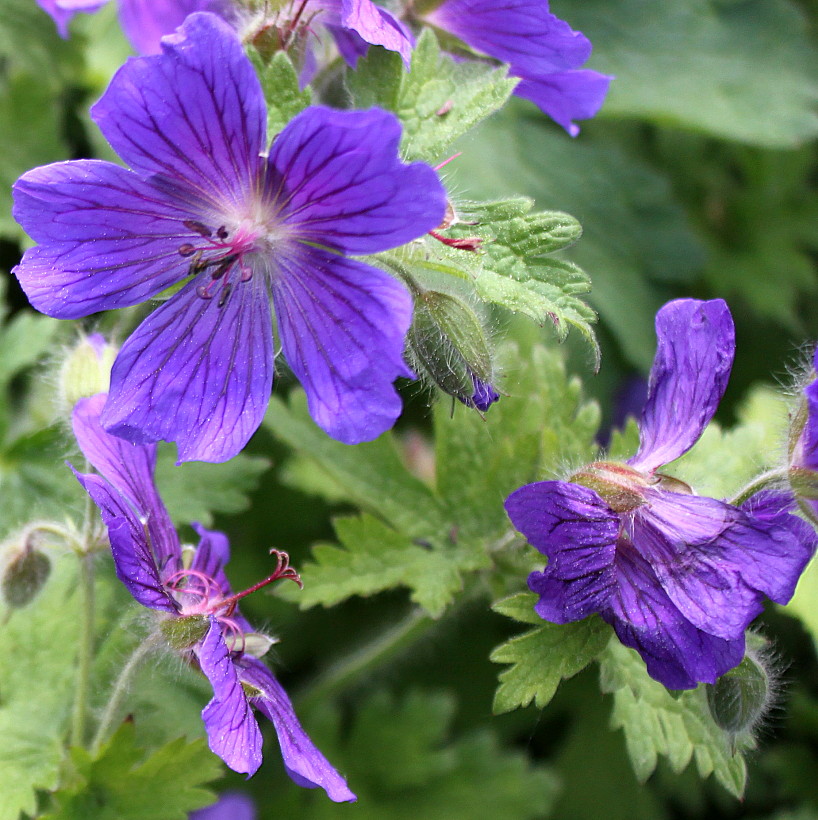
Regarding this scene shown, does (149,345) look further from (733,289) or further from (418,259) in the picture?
(733,289)

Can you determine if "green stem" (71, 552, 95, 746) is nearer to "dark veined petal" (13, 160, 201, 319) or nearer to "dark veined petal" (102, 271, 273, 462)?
"dark veined petal" (102, 271, 273, 462)

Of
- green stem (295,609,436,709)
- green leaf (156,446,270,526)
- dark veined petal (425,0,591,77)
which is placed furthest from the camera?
green stem (295,609,436,709)

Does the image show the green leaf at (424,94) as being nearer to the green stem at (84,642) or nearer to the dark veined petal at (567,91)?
the dark veined petal at (567,91)

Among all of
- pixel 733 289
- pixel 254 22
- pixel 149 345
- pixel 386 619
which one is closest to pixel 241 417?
pixel 149 345

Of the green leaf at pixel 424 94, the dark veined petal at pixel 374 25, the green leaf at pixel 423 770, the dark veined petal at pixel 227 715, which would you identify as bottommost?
the green leaf at pixel 423 770

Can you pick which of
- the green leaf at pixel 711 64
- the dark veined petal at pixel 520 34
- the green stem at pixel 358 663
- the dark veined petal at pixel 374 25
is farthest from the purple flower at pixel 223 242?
the green leaf at pixel 711 64

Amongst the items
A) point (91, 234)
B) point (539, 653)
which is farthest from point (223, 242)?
point (539, 653)

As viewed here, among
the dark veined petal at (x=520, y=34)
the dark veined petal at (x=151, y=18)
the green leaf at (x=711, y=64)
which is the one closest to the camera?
the dark veined petal at (x=520, y=34)

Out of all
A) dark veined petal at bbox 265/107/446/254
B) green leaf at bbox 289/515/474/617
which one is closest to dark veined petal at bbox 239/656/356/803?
green leaf at bbox 289/515/474/617
